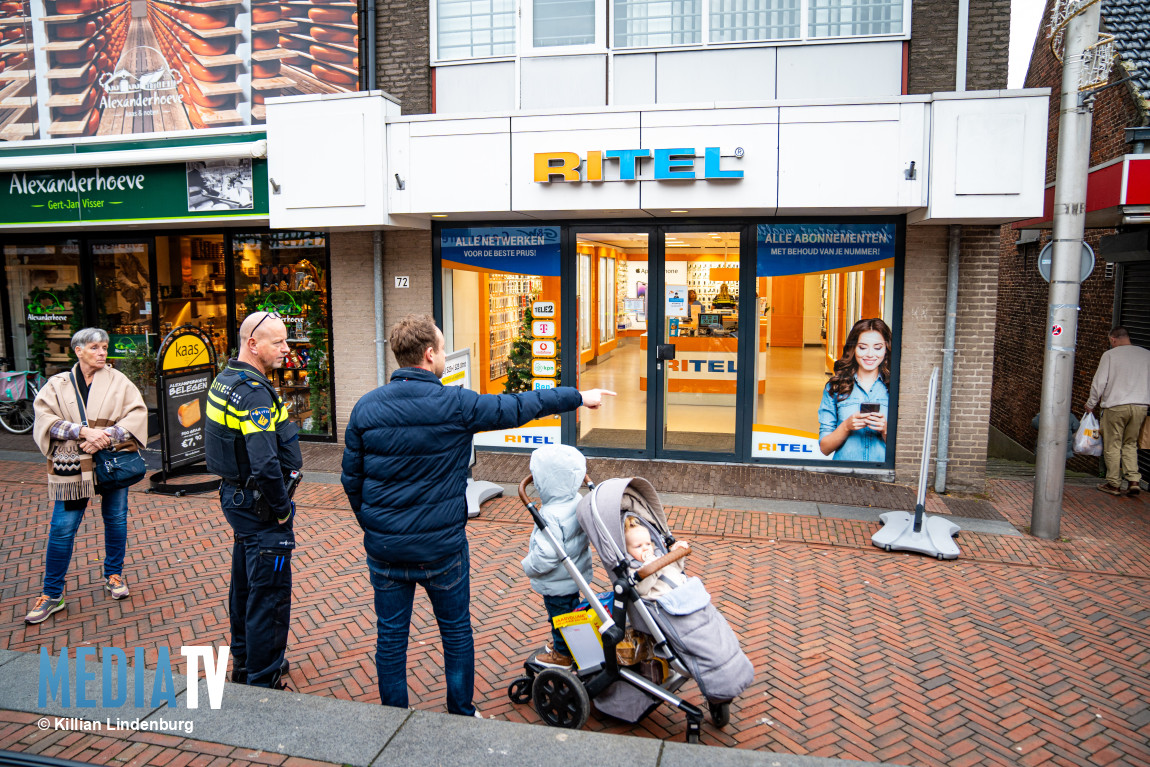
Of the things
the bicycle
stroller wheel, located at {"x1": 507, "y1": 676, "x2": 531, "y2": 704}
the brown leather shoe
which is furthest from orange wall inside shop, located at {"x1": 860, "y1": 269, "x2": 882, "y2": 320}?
the bicycle

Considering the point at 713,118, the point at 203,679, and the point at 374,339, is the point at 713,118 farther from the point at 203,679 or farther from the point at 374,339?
the point at 203,679

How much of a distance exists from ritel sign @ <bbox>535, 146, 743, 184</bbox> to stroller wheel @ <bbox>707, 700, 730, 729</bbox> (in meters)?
5.92

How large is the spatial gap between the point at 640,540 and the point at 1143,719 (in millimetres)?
2963

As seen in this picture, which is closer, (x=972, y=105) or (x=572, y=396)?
(x=572, y=396)

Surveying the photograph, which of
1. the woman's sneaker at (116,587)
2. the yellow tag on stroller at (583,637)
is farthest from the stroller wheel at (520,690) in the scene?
the woman's sneaker at (116,587)

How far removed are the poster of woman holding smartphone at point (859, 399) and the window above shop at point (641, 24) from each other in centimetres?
335

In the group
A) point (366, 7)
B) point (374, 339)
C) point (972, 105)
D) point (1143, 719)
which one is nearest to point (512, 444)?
point (374, 339)

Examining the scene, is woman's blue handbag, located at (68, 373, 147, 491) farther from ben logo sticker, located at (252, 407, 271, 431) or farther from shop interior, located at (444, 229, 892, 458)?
shop interior, located at (444, 229, 892, 458)

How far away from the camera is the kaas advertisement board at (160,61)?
34.5ft

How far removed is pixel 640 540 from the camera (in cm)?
421

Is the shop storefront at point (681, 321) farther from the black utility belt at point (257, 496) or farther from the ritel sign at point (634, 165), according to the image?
the black utility belt at point (257, 496)

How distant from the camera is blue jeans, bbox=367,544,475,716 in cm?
386

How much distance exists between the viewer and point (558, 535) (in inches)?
168

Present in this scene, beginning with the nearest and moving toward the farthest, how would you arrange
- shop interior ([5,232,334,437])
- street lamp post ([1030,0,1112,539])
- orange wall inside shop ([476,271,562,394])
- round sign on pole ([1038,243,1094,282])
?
street lamp post ([1030,0,1112,539])
round sign on pole ([1038,243,1094,282])
orange wall inside shop ([476,271,562,394])
shop interior ([5,232,334,437])
